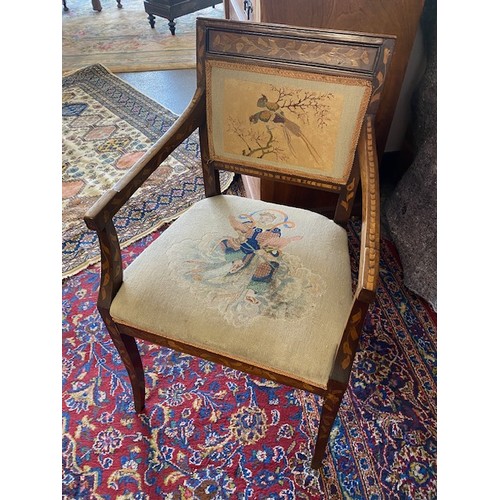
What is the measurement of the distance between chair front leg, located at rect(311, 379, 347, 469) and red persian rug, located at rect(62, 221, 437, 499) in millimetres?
86

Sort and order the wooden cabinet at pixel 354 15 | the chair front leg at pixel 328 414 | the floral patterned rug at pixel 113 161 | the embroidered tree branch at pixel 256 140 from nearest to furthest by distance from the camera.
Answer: the chair front leg at pixel 328 414
the embroidered tree branch at pixel 256 140
the wooden cabinet at pixel 354 15
the floral patterned rug at pixel 113 161

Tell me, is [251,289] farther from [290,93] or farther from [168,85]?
[168,85]

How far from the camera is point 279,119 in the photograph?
43.4 inches

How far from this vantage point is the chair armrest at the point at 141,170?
876 mm

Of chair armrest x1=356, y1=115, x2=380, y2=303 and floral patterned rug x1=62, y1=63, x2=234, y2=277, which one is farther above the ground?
chair armrest x1=356, y1=115, x2=380, y2=303

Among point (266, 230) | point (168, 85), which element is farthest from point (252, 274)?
point (168, 85)

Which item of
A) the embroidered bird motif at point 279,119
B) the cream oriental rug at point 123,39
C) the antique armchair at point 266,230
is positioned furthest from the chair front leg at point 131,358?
the cream oriental rug at point 123,39

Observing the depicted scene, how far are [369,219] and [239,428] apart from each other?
775mm

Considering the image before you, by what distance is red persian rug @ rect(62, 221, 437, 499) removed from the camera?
3.74 feet

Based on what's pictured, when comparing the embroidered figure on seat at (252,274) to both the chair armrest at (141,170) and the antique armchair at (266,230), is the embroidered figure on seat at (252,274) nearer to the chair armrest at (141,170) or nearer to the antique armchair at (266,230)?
the antique armchair at (266,230)

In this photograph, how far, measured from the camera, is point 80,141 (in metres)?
2.49

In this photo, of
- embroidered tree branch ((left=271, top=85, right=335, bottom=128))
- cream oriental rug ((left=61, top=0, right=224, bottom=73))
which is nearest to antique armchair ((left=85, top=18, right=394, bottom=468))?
embroidered tree branch ((left=271, top=85, right=335, bottom=128))

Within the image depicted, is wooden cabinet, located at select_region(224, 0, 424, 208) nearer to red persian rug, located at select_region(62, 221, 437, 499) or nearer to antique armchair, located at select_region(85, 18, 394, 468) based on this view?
antique armchair, located at select_region(85, 18, 394, 468)

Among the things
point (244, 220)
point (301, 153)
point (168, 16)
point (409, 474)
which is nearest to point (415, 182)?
point (301, 153)
